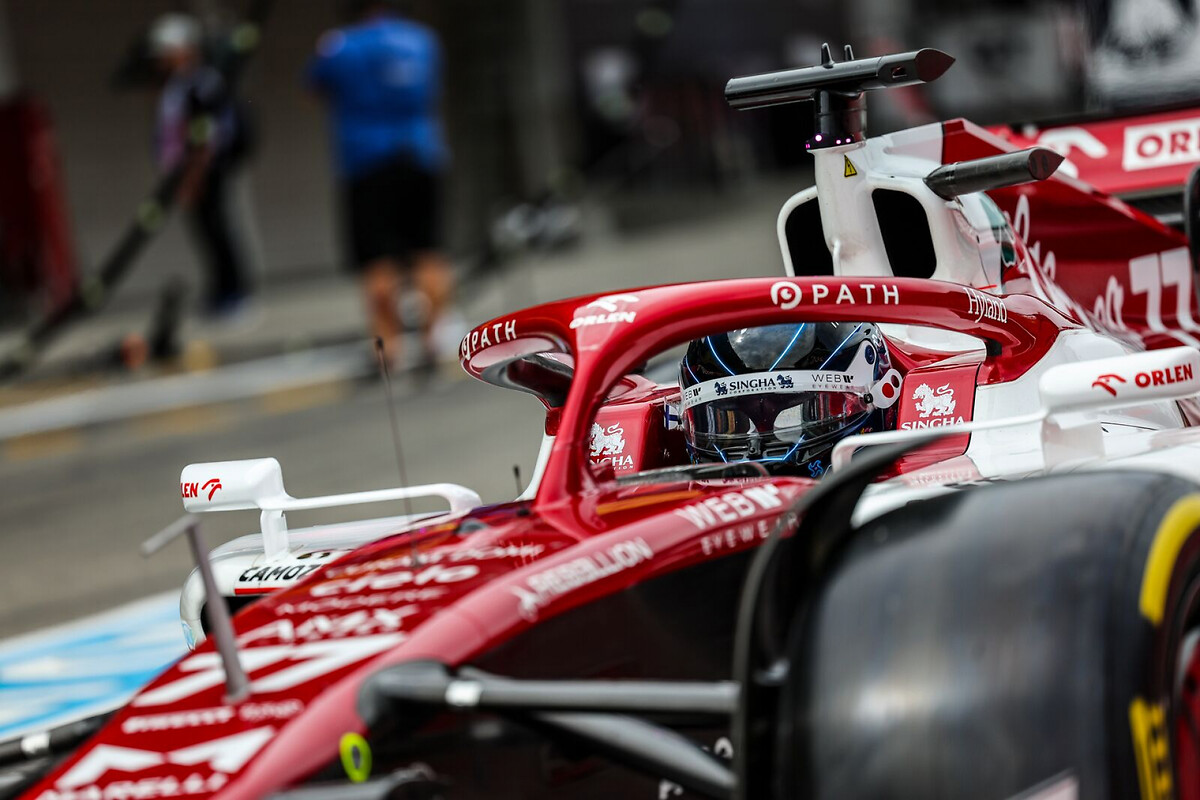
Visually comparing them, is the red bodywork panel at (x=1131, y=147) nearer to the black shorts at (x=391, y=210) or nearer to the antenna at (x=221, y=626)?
the antenna at (x=221, y=626)

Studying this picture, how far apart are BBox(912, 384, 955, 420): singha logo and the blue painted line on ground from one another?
230 cm

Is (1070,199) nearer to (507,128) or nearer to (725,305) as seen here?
(725,305)

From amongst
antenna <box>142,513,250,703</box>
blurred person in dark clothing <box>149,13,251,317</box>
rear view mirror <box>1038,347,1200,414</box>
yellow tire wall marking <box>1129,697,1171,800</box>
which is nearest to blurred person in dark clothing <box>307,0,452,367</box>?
blurred person in dark clothing <box>149,13,251,317</box>

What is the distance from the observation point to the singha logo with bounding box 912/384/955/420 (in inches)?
119

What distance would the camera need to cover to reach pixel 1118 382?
7.67 ft

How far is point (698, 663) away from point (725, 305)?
2.00 ft

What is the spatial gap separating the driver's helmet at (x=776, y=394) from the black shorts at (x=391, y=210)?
653cm

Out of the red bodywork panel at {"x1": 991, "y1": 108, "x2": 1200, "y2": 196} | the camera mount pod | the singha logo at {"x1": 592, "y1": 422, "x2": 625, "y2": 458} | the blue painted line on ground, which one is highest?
the camera mount pod

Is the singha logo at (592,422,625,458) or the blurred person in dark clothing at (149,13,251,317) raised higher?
the blurred person in dark clothing at (149,13,251,317)

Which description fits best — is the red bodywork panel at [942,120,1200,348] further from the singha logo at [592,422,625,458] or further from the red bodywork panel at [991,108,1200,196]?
the singha logo at [592,422,625,458]

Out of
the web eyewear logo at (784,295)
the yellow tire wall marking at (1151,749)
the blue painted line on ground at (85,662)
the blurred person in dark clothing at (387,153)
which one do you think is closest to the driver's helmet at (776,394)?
the web eyewear logo at (784,295)

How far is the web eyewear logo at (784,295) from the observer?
2619 millimetres

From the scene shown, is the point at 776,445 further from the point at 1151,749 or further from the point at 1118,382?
the point at 1151,749

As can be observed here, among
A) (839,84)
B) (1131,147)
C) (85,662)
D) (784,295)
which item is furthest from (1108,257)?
(85,662)
